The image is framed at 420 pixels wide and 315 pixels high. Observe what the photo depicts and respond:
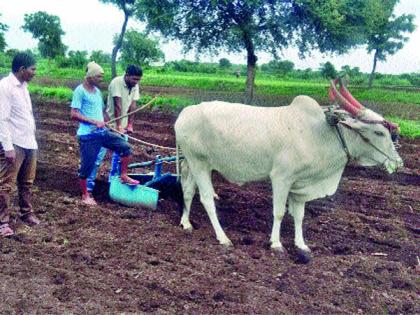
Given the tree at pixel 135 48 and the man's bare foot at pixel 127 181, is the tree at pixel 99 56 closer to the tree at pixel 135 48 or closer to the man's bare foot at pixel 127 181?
the tree at pixel 135 48

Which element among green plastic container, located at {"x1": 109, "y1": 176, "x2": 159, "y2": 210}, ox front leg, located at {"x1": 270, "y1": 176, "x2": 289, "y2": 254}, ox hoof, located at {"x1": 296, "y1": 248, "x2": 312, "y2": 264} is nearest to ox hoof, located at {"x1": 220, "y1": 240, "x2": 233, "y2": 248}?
ox front leg, located at {"x1": 270, "y1": 176, "x2": 289, "y2": 254}

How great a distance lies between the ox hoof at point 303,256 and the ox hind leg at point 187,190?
1.32 metres

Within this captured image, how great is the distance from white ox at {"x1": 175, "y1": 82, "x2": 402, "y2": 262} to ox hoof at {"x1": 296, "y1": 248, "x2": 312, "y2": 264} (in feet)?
0.03

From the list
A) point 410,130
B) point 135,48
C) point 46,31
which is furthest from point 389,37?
point 46,31

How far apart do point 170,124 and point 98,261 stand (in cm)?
1017

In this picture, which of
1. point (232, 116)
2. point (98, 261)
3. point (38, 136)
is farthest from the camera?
point (38, 136)

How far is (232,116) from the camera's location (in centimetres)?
631

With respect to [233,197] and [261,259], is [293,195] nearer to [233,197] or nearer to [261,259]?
[261,259]

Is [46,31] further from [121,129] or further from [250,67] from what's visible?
[121,129]

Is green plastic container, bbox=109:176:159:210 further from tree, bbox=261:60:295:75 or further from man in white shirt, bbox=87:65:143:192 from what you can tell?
tree, bbox=261:60:295:75

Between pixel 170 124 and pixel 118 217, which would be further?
pixel 170 124

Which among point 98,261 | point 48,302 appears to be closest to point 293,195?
point 98,261

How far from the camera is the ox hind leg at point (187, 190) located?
6684mm

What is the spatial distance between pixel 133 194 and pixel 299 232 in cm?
214
